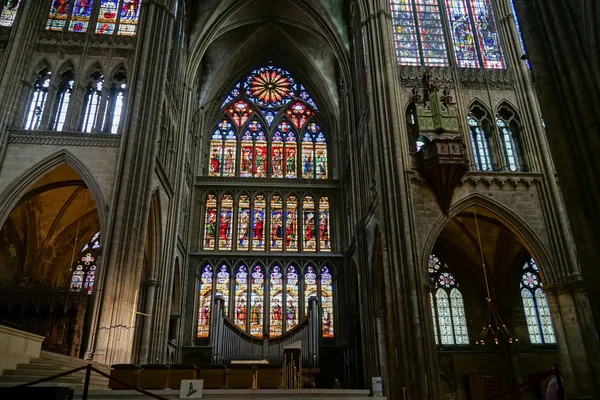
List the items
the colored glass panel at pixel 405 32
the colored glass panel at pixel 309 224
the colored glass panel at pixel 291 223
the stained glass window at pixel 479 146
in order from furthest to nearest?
the colored glass panel at pixel 309 224 → the colored glass panel at pixel 291 223 → the colored glass panel at pixel 405 32 → the stained glass window at pixel 479 146

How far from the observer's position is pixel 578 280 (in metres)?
14.9

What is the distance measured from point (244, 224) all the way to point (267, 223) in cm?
128

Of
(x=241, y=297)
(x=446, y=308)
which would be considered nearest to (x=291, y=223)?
(x=241, y=297)

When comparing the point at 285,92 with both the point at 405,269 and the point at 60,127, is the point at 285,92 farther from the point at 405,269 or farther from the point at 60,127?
the point at 405,269

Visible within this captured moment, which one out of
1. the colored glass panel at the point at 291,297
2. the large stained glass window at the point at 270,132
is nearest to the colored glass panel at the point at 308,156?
the large stained glass window at the point at 270,132

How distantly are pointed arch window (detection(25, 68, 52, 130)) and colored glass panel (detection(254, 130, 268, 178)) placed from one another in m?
12.4

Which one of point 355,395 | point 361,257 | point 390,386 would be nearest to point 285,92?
point 361,257

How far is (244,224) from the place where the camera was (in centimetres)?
2600

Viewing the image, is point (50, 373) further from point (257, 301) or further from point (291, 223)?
point (291, 223)

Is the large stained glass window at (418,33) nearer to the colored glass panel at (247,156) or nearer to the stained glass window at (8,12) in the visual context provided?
the colored glass panel at (247,156)

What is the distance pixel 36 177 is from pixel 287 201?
1364cm

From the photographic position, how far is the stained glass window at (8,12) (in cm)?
1806

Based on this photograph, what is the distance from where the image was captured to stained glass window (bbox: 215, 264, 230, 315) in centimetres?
2417

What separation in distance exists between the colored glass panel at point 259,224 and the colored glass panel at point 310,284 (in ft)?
9.08
